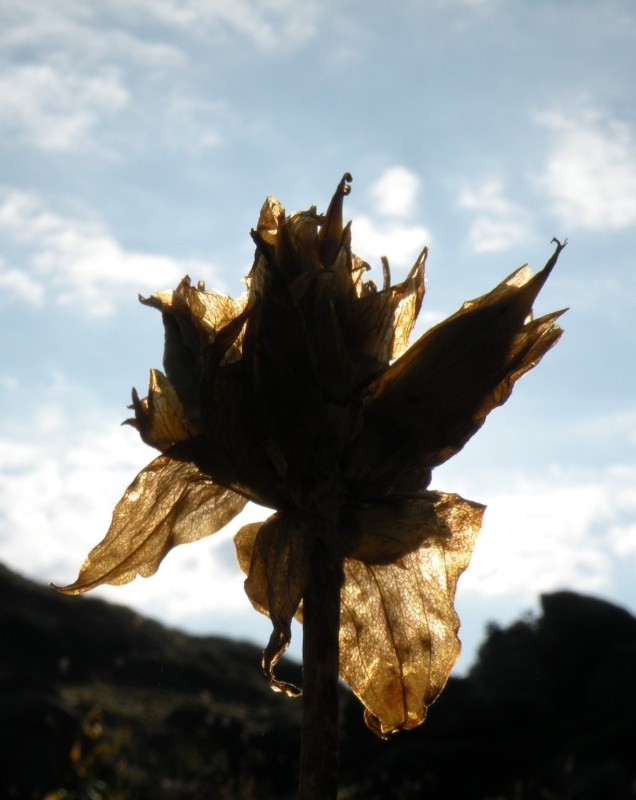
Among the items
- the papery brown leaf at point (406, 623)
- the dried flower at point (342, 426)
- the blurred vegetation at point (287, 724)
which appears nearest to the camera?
the dried flower at point (342, 426)

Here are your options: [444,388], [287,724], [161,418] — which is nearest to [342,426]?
[444,388]

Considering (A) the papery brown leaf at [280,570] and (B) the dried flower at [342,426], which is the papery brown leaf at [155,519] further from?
(A) the papery brown leaf at [280,570]

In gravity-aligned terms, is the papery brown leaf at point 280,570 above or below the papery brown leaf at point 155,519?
below

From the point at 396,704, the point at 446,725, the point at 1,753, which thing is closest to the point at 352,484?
the point at 396,704

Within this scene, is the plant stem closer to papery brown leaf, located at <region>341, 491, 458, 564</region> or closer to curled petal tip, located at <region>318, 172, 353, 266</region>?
papery brown leaf, located at <region>341, 491, 458, 564</region>

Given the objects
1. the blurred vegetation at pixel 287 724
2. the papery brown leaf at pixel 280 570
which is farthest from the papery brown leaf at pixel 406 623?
the blurred vegetation at pixel 287 724

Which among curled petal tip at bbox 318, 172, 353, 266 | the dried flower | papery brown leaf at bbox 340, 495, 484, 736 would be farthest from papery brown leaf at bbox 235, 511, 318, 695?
curled petal tip at bbox 318, 172, 353, 266

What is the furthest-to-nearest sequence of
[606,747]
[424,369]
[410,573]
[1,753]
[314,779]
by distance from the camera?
1. [606,747]
2. [1,753]
3. [410,573]
4. [424,369]
5. [314,779]

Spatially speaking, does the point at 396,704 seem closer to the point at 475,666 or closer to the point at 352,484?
the point at 352,484
